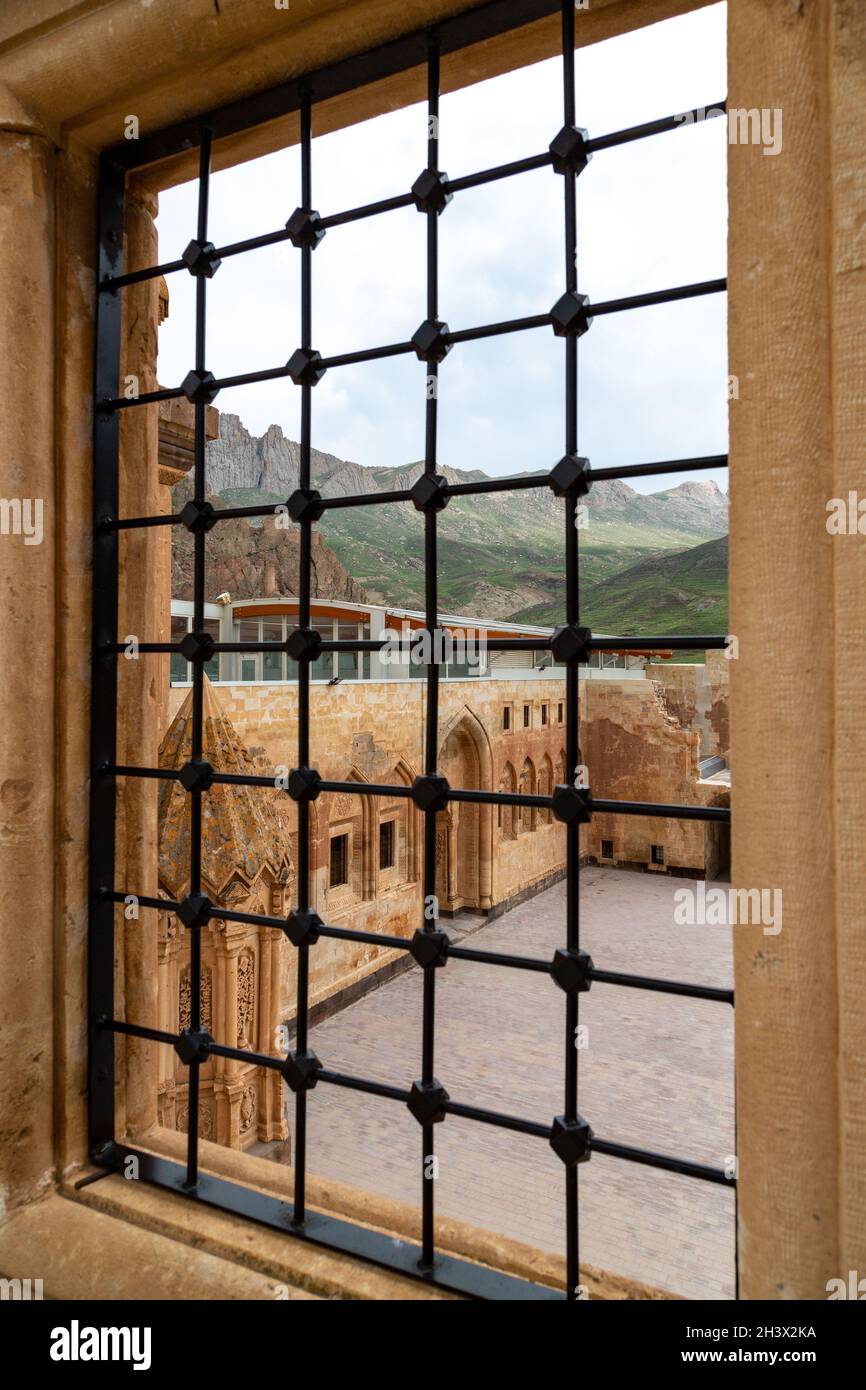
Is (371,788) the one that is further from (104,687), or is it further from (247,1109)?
(247,1109)

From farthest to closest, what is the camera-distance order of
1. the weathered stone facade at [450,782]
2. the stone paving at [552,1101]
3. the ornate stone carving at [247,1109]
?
the weathered stone facade at [450,782] → the stone paving at [552,1101] → the ornate stone carving at [247,1109]

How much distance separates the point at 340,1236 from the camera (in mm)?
1281

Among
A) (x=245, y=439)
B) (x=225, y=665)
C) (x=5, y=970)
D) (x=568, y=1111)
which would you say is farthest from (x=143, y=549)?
(x=245, y=439)

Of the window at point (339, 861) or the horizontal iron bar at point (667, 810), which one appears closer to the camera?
the horizontal iron bar at point (667, 810)

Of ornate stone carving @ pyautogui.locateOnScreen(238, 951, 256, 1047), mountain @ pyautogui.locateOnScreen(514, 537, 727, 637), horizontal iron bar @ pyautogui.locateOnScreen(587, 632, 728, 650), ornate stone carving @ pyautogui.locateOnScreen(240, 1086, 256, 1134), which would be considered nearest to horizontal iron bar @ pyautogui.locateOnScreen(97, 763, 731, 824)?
horizontal iron bar @ pyautogui.locateOnScreen(587, 632, 728, 650)

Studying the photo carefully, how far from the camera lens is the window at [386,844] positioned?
12.8m


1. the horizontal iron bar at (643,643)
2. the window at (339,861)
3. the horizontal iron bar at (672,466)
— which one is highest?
the horizontal iron bar at (672,466)

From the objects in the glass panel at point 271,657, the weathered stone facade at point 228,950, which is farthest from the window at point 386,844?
the weathered stone facade at point 228,950

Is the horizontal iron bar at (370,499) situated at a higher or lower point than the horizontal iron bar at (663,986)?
higher

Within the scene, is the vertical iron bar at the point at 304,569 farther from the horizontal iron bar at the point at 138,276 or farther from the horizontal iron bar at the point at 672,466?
the horizontal iron bar at the point at 672,466

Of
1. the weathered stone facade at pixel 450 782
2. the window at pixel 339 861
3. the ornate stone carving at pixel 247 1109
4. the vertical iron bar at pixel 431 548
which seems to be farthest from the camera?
the window at pixel 339 861

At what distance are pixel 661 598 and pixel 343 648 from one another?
201ft

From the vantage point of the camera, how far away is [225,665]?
13.3 meters

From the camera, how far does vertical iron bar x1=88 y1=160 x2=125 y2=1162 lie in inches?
61.0
